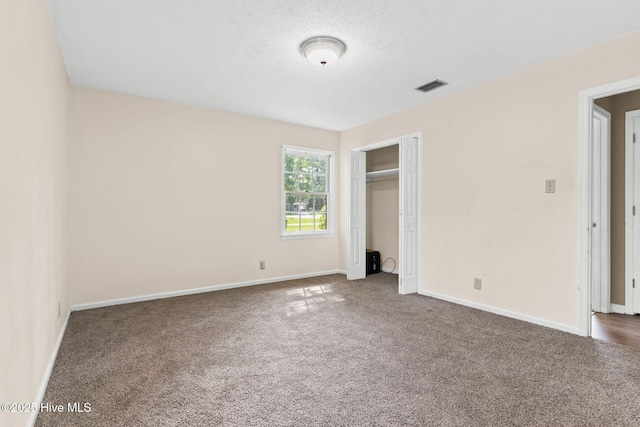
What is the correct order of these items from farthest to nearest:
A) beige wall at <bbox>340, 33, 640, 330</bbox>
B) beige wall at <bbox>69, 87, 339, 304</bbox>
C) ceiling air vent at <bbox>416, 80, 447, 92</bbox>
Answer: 1. beige wall at <bbox>69, 87, 339, 304</bbox>
2. ceiling air vent at <bbox>416, 80, 447, 92</bbox>
3. beige wall at <bbox>340, 33, 640, 330</bbox>

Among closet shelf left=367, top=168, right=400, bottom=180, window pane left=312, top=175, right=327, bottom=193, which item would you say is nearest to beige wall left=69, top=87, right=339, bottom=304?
window pane left=312, top=175, right=327, bottom=193

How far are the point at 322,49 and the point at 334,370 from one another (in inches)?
99.7

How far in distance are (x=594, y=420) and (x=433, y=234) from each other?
263 centimetres

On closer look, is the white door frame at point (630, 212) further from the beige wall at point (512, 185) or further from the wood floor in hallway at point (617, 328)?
the beige wall at point (512, 185)

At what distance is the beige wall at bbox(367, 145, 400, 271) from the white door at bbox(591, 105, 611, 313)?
2683 millimetres

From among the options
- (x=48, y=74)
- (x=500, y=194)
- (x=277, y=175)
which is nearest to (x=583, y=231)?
(x=500, y=194)

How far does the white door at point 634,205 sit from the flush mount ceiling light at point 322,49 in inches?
129

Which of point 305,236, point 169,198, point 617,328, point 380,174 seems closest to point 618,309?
point 617,328

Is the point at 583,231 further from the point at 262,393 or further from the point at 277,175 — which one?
the point at 277,175

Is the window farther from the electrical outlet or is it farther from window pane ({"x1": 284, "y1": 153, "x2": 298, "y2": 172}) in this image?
the electrical outlet

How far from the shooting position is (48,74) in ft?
7.79

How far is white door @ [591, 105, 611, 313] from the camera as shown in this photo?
142 inches

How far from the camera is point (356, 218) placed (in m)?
5.32

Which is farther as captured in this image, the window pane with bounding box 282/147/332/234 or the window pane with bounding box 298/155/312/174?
the window pane with bounding box 298/155/312/174
